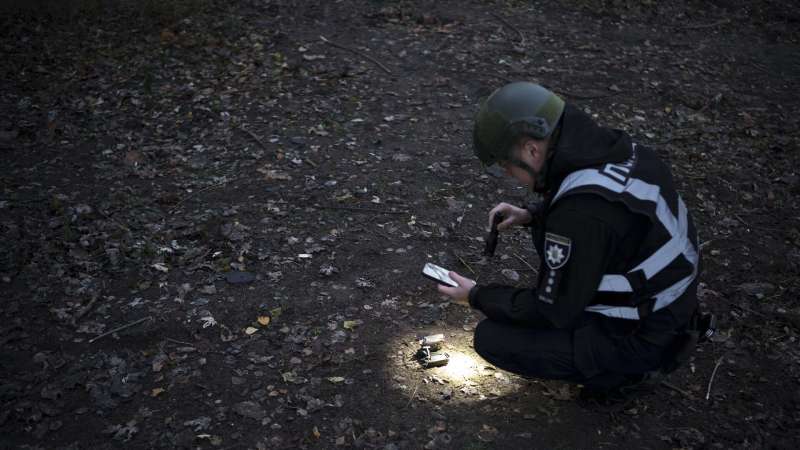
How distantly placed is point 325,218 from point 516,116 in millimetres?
2520

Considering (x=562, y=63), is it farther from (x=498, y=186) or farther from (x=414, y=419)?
(x=414, y=419)

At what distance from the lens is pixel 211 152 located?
602 cm

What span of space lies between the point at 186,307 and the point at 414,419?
1.78 metres

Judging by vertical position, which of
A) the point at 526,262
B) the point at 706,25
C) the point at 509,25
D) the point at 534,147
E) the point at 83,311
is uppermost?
the point at 534,147

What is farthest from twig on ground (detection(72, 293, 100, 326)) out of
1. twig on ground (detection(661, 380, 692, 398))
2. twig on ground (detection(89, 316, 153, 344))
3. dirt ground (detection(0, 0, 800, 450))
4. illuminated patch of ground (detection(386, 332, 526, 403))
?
twig on ground (detection(661, 380, 692, 398))

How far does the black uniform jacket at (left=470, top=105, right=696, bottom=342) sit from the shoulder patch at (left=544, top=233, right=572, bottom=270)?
0.01 meters

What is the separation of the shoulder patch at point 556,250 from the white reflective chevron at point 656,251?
0.20 metres

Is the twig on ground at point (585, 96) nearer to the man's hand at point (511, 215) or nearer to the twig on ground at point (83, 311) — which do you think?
the man's hand at point (511, 215)

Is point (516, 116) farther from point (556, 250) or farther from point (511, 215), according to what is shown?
point (511, 215)

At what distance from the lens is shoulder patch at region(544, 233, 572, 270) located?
2873mm

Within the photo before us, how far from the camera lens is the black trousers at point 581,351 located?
323cm

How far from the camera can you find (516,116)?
9.91 ft

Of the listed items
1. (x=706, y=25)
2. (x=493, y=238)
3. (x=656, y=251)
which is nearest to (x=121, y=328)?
(x=493, y=238)

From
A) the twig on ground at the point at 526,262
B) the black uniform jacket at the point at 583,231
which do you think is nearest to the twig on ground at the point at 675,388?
the black uniform jacket at the point at 583,231
